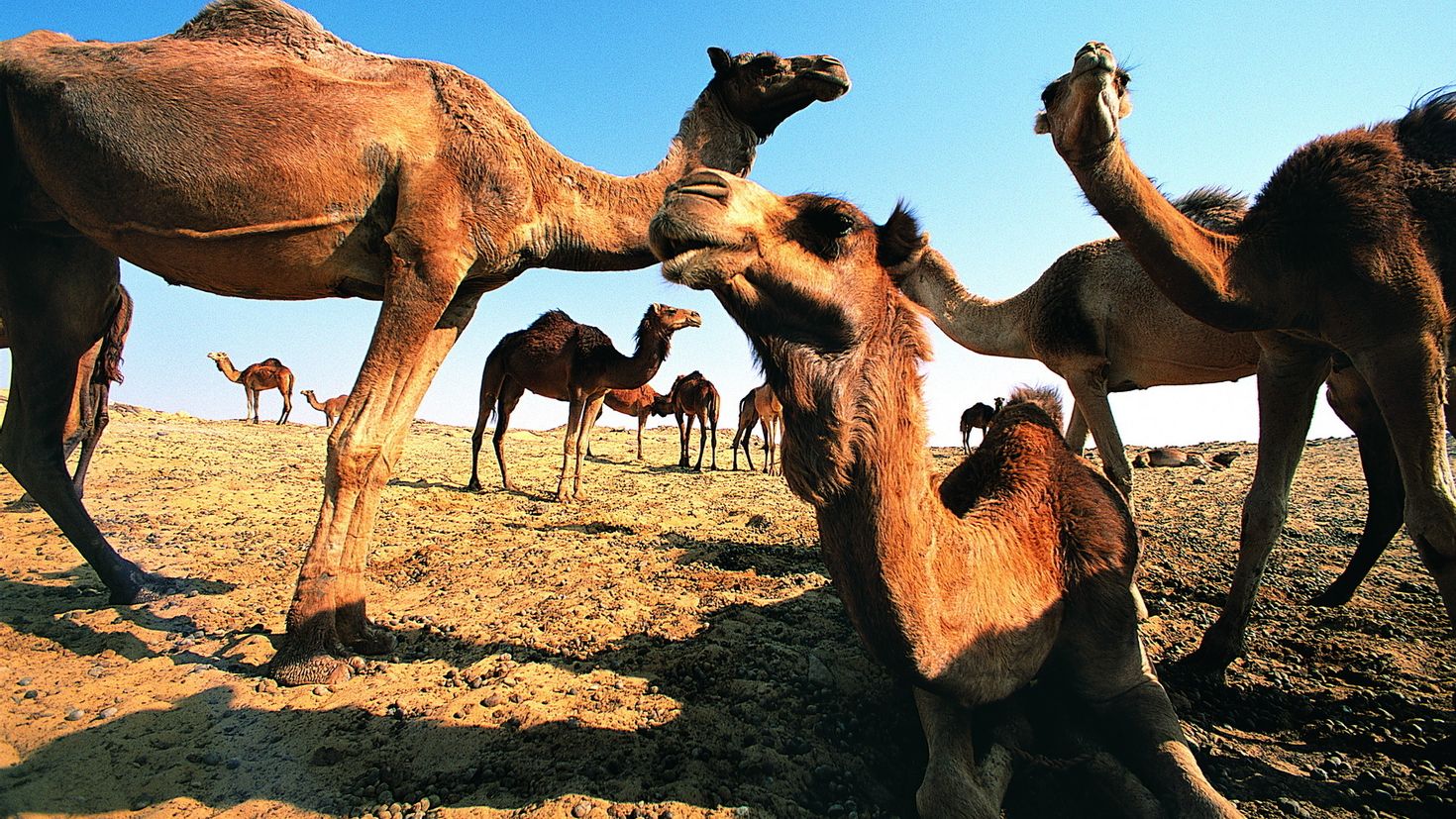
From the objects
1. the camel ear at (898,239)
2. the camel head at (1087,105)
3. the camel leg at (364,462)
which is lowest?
the camel leg at (364,462)

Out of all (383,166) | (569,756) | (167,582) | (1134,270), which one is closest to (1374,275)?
(1134,270)

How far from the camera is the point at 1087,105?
2.56 metres

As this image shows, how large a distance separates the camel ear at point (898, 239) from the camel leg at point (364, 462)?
2406 mm

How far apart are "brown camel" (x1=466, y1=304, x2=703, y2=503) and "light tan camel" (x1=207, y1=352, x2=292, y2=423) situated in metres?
23.4

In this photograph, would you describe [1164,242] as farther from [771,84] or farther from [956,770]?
[771,84]

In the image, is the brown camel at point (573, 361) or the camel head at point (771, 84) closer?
the camel head at point (771, 84)

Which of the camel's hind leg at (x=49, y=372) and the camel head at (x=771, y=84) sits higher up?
the camel head at (x=771, y=84)

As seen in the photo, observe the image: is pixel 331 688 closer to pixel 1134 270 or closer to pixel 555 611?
pixel 555 611

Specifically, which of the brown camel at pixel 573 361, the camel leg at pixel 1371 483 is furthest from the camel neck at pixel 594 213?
the brown camel at pixel 573 361

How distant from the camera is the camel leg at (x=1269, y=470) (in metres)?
3.73

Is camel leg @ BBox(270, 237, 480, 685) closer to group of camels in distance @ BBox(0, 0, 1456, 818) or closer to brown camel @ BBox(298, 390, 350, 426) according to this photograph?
group of camels in distance @ BBox(0, 0, 1456, 818)

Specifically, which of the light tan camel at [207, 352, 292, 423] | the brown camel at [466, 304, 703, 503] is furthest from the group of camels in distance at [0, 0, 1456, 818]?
the light tan camel at [207, 352, 292, 423]

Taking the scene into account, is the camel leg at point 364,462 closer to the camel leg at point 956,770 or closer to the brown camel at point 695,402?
the camel leg at point 956,770

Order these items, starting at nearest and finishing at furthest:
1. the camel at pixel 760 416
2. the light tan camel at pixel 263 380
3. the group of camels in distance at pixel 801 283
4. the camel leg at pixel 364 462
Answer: the group of camels in distance at pixel 801 283
the camel leg at pixel 364 462
the camel at pixel 760 416
the light tan camel at pixel 263 380
